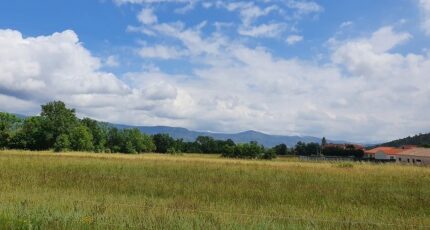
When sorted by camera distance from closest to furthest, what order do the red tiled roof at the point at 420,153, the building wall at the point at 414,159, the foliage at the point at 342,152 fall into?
1. the building wall at the point at 414,159
2. the red tiled roof at the point at 420,153
3. the foliage at the point at 342,152

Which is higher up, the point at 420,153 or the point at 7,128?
the point at 7,128

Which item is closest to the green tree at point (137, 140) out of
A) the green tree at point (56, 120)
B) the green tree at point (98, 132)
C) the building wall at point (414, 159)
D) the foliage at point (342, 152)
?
the green tree at point (98, 132)

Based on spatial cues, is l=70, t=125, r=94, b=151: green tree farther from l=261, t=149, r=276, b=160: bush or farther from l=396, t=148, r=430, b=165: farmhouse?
l=396, t=148, r=430, b=165: farmhouse

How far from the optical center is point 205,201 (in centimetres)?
1502

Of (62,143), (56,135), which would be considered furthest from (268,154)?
(56,135)

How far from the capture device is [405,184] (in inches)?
883

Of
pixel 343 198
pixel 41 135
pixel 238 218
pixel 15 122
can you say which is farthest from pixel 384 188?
pixel 15 122

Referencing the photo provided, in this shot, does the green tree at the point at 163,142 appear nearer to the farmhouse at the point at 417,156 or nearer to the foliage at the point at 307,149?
the foliage at the point at 307,149

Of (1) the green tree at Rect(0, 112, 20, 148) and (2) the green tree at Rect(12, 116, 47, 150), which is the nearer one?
(2) the green tree at Rect(12, 116, 47, 150)

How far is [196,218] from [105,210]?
8.13ft

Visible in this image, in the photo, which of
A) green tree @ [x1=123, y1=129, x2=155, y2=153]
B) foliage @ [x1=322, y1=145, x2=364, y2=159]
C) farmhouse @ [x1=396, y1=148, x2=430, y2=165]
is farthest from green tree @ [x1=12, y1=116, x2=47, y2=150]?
farmhouse @ [x1=396, y1=148, x2=430, y2=165]

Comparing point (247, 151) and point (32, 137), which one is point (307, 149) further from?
point (32, 137)

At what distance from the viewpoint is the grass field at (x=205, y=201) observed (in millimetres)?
9336

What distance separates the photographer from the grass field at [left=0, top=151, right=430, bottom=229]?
30.6ft
